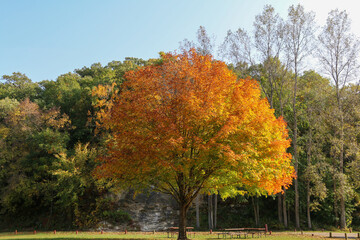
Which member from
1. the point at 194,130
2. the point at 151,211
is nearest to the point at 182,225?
the point at 194,130

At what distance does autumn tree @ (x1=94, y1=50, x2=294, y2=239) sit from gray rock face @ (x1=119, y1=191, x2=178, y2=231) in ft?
54.0

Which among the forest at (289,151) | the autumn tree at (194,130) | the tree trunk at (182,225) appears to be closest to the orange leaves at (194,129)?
the autumn tree at (194,130)

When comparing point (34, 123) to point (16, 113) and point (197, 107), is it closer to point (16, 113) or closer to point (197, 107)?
point (16, 113)

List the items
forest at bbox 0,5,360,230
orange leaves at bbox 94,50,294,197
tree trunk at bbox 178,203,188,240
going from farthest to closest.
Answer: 1. forest at bbox 0,5,360,230
2. tree trunk at bbox 178,203,188,240
3. orange leaves at bbox 94,50,294,197

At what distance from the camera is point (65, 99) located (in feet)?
141

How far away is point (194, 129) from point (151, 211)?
853 inches

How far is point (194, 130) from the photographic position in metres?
15.8

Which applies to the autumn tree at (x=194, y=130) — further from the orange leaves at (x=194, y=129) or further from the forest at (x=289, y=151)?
the forest at (x=289, y=151)

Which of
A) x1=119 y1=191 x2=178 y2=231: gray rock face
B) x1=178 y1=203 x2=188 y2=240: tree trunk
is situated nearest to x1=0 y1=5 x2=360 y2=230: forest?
x1=119 y1=191 x2=178 y2=231: gray rock face

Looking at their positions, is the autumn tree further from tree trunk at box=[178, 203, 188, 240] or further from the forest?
the forest

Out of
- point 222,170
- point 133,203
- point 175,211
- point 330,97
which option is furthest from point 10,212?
point 330,97

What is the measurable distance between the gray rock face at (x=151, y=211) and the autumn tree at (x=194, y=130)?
16.5 m

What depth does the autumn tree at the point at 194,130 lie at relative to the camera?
561 inches

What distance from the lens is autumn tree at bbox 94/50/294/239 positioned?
46.7 feet
